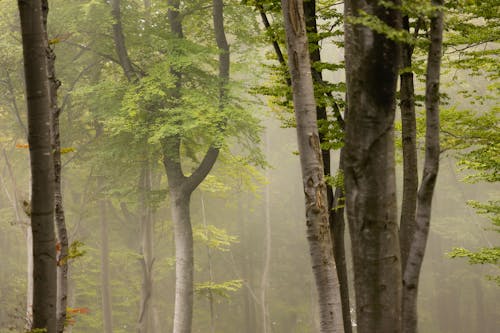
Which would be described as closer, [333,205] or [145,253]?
[333,205]

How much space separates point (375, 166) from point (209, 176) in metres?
14.0

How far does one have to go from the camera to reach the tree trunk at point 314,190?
546cm

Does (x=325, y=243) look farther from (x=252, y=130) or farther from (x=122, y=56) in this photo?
(x=122, y=56)

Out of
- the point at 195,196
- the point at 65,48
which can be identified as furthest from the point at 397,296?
the point at 195,196

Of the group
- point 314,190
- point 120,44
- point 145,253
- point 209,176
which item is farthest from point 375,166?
point 145,253

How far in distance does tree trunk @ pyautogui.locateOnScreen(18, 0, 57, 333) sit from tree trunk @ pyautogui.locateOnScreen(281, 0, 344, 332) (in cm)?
249

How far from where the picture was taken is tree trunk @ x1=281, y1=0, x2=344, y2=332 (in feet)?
17.9

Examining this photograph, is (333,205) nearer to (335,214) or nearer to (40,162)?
A: (335,214)

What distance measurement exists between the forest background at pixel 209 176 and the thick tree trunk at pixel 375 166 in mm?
2686

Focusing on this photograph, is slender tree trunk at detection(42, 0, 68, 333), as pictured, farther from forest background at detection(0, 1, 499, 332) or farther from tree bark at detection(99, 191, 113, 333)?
tree bark at detection(99, 191, 113, 333)

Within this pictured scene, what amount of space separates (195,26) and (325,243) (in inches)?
451

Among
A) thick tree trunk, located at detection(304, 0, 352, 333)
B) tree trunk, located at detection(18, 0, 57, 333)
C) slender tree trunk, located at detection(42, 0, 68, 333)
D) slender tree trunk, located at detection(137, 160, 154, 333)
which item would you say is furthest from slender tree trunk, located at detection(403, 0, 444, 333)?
slender tree trunk, located at detection(137, 160, 154, 333)

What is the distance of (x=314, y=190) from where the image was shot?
5.47 m

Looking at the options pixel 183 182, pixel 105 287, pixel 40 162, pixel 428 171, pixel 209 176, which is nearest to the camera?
pixel 40 162
